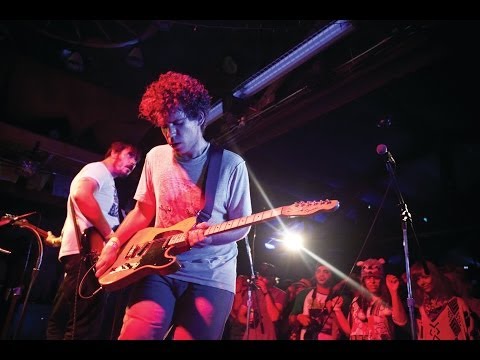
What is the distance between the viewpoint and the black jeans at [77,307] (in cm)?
358

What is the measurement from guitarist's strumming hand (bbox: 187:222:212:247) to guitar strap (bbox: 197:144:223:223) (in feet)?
0.35

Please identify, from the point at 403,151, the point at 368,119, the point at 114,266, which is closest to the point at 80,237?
the point at 114,266

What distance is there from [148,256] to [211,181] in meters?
0.61

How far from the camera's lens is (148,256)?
2.25 metres

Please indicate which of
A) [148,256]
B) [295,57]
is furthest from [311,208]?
[295,57]

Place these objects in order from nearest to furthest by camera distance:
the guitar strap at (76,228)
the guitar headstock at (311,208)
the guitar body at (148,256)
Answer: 1. the guitar body at (148,256)
2. the guitar headstock at (311,208)
3. the guitar strap at (76,228)

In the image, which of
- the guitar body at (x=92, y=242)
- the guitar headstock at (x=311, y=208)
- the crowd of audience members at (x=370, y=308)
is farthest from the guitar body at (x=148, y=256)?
the crowd of audience members at (x=370, y=308)

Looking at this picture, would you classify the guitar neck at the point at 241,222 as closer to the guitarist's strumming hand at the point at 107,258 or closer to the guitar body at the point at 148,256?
the guitar body at the point at 148,256

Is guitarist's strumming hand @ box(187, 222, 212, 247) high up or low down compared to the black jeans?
up

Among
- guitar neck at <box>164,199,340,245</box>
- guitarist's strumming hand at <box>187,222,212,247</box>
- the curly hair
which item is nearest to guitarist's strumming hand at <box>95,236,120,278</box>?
guitar neck at <box>164,199,340,245</box>

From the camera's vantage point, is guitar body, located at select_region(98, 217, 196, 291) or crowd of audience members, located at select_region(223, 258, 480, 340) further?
crowd of audience members, located at select_region(223, 258, 480, 340)

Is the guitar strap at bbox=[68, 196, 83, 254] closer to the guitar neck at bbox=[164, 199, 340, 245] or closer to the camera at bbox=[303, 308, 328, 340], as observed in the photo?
the guitar neck at bbox=[164, 199, 340, 245]

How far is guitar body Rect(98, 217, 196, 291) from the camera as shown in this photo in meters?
2.13

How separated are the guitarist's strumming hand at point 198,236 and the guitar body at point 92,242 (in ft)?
6.12
